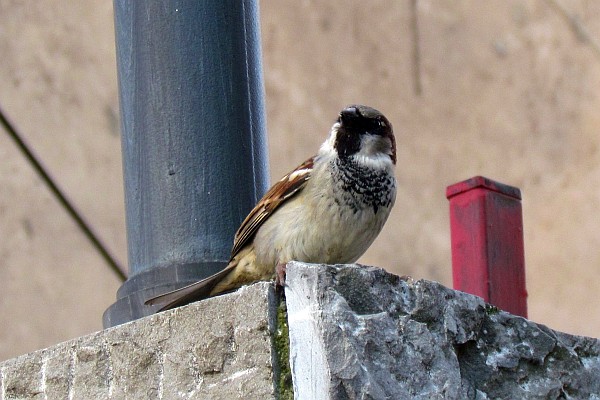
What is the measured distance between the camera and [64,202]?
6.81m

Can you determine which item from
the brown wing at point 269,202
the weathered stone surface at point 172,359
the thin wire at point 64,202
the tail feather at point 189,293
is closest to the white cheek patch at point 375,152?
Result: the brown wing at point 269,202

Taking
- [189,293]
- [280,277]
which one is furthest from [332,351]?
[189,293]

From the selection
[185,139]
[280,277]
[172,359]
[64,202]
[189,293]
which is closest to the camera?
[280,277]

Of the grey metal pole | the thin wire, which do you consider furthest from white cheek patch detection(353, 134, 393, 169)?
the thin wire

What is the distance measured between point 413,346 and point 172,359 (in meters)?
0.49

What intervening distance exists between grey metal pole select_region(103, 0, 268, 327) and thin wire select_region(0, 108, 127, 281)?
9.26 ft

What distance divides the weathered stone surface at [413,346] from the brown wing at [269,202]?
0.78 meters

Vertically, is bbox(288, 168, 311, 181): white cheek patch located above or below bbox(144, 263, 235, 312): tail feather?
above

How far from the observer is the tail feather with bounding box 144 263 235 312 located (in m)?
3.66

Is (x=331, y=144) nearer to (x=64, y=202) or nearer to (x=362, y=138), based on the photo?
(x=362, y=138)

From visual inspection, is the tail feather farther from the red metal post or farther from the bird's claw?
the red metal post

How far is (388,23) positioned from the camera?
830 cm

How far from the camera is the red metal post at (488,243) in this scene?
428 cm

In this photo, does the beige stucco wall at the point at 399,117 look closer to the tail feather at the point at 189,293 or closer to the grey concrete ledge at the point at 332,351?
the tail feather at the point at 189,293
